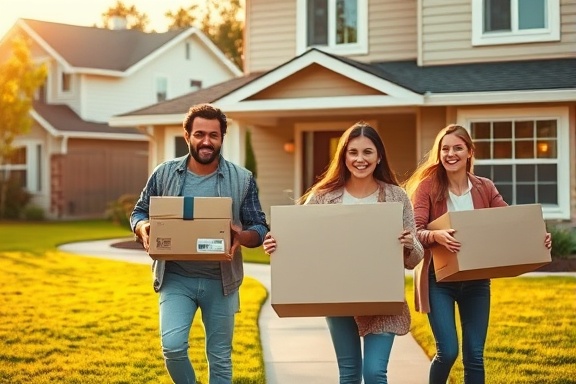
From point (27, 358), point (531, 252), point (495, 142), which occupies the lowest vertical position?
point (27, 358)

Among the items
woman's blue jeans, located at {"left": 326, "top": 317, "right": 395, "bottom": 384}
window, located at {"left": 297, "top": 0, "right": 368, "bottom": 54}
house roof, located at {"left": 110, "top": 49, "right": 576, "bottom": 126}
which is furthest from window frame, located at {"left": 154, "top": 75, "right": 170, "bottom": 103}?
woman's blue jeans, located at {"left": 326, "top": 317, "right": 395, "bottom": 384}

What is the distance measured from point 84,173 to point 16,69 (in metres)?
3.92

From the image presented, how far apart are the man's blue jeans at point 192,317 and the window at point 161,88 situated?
2573 cm

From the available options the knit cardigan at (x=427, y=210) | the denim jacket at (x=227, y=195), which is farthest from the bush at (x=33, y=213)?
the knit cardigan at (x=427, y=210)

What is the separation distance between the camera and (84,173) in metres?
26.8

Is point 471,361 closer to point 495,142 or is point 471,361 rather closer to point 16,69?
point 495,142

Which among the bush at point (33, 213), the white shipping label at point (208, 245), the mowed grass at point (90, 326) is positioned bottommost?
the mowed grass at point (90, 326)

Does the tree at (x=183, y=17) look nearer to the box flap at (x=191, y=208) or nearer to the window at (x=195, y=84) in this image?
the window at (x=195, y=84)

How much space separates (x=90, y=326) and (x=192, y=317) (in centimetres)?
394

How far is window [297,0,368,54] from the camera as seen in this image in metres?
15.9

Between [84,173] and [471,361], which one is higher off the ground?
[84,173]

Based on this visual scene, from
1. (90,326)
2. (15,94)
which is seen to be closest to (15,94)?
(15,94)

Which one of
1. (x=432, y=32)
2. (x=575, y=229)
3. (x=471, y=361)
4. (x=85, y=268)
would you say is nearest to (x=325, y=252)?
(x=471, y=361)

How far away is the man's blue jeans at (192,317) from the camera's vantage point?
434 centimetres
